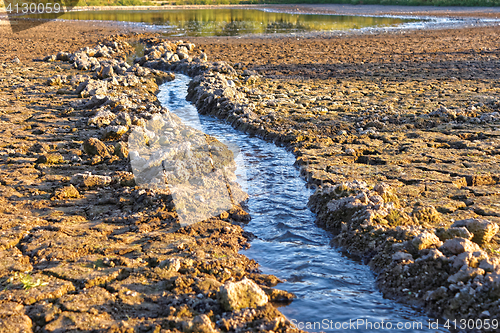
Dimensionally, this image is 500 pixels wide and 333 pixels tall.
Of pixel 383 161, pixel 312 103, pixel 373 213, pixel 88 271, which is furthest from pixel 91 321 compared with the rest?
pixel 312 103

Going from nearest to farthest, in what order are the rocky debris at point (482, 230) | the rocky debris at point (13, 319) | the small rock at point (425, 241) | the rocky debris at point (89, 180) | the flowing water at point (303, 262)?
the rocky debris at point (13, 319) < the flowing water at point (303, 262) < the small rock at point (425, 241) < the rocky debris at point (482, 230) < the rocky debris at point (89, 180)

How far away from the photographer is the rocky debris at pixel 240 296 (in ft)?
13.2

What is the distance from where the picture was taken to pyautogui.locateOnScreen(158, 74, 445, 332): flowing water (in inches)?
169

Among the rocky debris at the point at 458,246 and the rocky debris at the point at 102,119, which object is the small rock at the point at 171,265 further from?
the rocky debris at the point at 102,119

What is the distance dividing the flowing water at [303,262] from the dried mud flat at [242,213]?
0.19 metres

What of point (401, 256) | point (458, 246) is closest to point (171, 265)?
point (401, 256)

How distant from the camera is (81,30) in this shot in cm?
3616

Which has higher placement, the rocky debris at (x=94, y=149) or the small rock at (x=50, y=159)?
the rocky debris at (x=94, y=149)

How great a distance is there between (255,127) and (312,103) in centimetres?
241

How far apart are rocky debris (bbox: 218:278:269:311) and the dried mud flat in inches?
1.4

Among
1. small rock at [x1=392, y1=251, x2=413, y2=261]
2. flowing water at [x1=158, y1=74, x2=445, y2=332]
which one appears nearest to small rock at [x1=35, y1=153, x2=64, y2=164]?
flowing water at [x1=158, y1=74, x2=445, y2=332]

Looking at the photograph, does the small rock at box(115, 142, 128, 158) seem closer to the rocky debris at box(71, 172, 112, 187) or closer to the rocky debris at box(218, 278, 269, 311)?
the rocky debris at box(71, 172, 112, 187)

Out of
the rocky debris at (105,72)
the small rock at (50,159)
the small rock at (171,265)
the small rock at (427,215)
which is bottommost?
the small rock at (171,265)

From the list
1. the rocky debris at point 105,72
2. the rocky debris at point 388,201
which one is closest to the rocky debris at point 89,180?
the rocky debris at point 388,201
